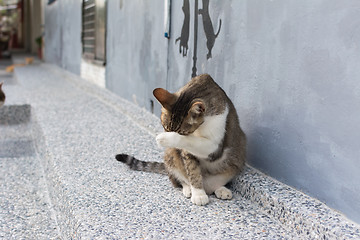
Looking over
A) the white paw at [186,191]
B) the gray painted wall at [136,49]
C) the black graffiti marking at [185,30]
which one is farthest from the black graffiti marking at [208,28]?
the white paw at [186,191]

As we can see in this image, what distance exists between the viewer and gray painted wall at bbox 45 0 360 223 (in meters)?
1.69

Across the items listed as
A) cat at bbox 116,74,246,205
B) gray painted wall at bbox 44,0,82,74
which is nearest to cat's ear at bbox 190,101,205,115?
cat at bbox 116,74,246,205

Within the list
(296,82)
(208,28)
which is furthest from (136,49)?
(296,82)

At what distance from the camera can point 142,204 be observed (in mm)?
2070

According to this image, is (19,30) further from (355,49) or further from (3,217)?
(355,49)

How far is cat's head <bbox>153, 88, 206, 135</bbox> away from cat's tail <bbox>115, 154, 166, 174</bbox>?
53cm

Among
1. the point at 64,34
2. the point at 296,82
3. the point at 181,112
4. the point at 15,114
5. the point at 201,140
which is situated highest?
the point at 64,34

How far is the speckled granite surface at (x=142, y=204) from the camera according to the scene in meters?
1.77

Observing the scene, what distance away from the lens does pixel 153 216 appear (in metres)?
1.93

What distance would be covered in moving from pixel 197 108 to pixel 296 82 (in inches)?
21.5

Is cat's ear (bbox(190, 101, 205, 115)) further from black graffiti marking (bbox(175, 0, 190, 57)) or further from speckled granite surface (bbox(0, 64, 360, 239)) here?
black graffiti marking (bbox(175, 0, 190, 57))

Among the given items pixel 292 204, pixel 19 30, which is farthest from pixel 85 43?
pixel 19 30

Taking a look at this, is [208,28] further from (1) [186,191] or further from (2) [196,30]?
(1) [186,191]

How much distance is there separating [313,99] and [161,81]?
222cm
